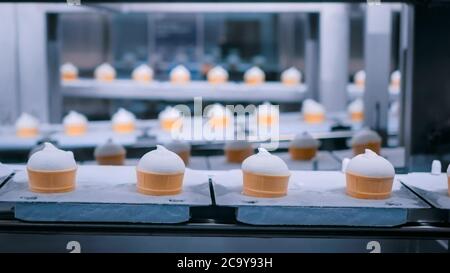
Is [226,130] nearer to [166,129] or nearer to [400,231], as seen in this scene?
[166,129]

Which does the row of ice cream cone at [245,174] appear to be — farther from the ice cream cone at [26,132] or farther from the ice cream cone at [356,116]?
the ice cream cone at [356,116]

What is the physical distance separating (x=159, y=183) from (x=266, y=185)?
232 millimetres

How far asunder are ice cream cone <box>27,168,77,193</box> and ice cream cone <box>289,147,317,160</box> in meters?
0.88

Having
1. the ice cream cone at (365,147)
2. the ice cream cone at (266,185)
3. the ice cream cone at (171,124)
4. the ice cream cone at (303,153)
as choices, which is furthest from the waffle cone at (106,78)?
the ice cream cone at (266,185)

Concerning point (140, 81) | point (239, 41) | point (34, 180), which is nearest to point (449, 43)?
point (34, 180)

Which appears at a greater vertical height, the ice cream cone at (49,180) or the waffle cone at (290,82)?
the waffle cone at (290,82)

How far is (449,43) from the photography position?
6.64 ft

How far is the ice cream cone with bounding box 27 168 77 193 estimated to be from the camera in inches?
54.7

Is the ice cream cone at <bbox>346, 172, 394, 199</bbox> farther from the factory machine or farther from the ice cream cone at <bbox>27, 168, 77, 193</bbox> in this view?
the ice cream cone at <bbox>27, 168, 77, 193</bbox>

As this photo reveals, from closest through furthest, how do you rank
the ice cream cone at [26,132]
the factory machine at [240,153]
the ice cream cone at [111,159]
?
the factory machine at [240,153], the ice cream cone at [111,159], the ice cream cone at [26,132]

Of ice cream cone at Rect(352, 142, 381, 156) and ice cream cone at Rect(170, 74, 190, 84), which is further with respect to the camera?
ice cream cone at Rect(170, 74, 190, 84)

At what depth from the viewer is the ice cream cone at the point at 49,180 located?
4.56 feet

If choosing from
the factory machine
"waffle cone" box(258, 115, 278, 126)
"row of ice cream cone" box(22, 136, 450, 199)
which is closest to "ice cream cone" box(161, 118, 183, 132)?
the factory machine

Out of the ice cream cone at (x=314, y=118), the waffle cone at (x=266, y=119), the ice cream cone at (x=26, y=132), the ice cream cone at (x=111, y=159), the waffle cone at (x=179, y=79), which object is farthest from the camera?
the waffle cone at (x=179, y=79)
